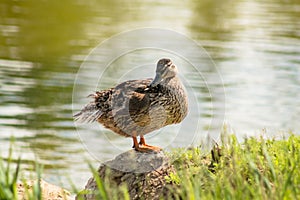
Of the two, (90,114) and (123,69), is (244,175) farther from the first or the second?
(123,69)

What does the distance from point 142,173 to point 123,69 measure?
8798mm

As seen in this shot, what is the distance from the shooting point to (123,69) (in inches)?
609

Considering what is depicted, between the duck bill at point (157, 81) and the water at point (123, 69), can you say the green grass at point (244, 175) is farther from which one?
the water at point (123, 69)

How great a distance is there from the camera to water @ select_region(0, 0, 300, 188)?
1122 cm

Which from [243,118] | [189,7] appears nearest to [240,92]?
[243,118]

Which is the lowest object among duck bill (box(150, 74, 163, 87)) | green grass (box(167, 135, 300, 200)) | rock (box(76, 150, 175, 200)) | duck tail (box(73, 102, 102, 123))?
rock (box(76, 150, 175, 200))

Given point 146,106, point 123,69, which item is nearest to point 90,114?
point 146,106

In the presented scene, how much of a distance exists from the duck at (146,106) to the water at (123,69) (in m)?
1.66

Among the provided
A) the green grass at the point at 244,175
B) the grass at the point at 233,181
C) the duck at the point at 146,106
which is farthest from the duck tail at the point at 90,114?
the green grass at the point at 244,175

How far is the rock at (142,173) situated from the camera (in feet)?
21.9

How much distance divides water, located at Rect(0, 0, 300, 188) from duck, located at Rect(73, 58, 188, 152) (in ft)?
5.44

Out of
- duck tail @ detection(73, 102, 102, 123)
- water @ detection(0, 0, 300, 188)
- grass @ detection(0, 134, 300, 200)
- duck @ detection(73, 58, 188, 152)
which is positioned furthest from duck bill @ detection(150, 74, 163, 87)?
water @ detection(0, 0, 300, 188)

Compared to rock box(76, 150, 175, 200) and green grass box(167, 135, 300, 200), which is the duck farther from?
green grass box(167, 135, 300, 200)

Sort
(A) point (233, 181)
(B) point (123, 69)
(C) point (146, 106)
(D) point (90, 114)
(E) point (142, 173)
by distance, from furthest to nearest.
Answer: (B) point (123, 69), (E) point (142, 173), (D) point (90, 114), (C) point (146, 106), (A) point (233, 181)
